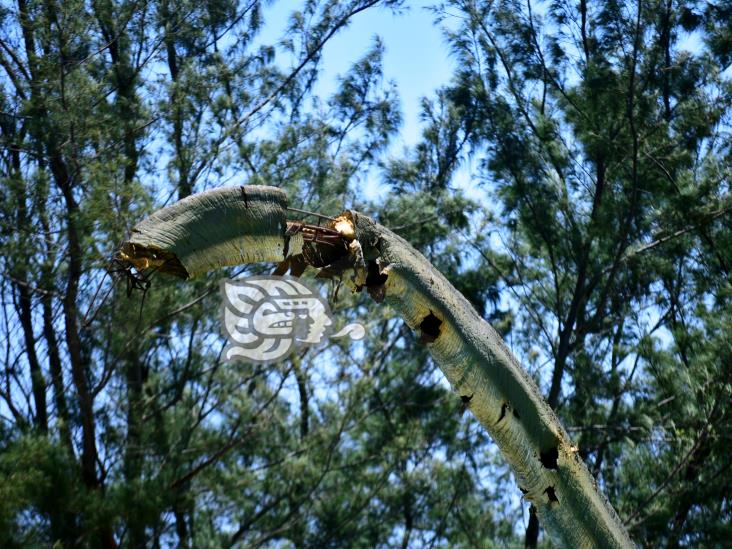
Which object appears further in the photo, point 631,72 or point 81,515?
point 631,72

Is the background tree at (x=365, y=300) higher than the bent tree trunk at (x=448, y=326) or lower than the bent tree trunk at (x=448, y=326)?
higher

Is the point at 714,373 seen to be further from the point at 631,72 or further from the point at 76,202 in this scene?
the point at 76,202

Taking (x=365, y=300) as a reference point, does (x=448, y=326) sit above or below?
below

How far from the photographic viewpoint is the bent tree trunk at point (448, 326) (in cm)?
229

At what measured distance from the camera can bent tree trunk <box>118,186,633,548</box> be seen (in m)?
2.29

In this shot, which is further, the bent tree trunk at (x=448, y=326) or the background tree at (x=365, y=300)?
the background tree at (x=365, y=300)

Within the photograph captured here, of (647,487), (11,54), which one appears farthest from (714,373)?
(11,54)

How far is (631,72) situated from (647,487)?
2677mm

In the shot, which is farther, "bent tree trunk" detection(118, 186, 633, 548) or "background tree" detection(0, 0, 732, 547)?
"background tree" detection(0, 0, 732, 547)

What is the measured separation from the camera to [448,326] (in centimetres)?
244

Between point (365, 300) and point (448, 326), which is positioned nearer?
point (448, 326)

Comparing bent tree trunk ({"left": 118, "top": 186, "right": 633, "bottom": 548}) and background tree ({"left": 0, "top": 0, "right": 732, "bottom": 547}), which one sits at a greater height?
background tree ({"left": 0, "top": 0, "right": 732, "bottom": 547})

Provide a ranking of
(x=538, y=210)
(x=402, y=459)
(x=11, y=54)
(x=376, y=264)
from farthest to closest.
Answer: (x=402, y=459) → (x=538, y=210) → (x=11, y=54) → (x=376, y=264)

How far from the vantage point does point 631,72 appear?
819 centimetres
